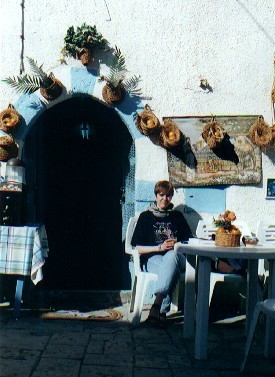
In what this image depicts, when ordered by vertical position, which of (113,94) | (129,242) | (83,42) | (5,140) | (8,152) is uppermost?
(83,42)

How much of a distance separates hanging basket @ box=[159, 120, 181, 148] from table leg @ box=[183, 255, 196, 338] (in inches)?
62.3

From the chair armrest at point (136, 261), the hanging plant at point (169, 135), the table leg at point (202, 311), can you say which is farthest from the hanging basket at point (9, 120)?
the table leg at point (202, 311)

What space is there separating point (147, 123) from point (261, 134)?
1.27 metres

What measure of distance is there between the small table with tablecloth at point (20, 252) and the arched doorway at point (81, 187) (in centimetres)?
98

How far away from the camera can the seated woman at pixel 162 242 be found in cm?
587

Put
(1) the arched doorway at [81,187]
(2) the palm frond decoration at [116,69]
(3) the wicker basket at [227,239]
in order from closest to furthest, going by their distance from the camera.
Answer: (3) the wicker basket at [227,239] → (2) the palm frond decoration at [116,69] → (1) the arched doorway at [81,187]

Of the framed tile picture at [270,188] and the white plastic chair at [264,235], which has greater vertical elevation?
the framed tile picture at [270,188]

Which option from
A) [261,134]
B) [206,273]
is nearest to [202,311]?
[206,273]

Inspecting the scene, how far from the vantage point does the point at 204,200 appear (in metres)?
6.79

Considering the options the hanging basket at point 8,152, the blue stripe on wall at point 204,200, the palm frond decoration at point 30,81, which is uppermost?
the palm frond decoration at point 30,81

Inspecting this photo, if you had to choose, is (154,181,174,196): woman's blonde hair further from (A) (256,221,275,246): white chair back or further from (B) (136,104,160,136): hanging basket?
(A) (256,221,275,246): white chair back

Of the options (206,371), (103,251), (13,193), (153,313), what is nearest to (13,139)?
(13,193)

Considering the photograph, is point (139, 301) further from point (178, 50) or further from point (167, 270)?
point (178, 50)

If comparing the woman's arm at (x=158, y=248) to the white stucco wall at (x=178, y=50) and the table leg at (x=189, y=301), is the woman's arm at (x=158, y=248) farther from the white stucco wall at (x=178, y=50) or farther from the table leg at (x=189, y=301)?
the white stucco wall at (x=178, y=50)
